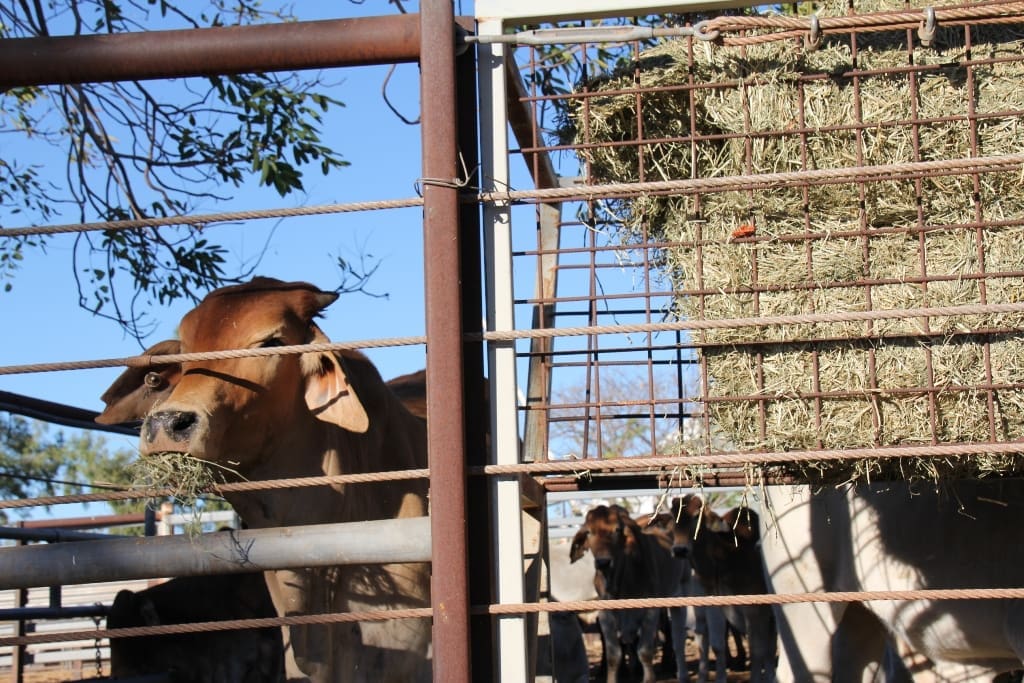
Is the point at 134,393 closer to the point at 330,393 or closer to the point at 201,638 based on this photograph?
the point at 330,393

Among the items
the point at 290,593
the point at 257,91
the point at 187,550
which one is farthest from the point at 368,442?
the point at 257,91

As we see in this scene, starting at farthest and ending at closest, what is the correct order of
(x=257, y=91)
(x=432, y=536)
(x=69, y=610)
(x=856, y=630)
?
1. (x=257, y=91)
2. (x=69, y=610)
3. (x=856, y=630)
4. (x=432, y=536)

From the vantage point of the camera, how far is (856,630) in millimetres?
6379

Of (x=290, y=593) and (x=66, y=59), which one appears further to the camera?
(x=290, y=593)

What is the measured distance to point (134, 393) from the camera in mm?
4734

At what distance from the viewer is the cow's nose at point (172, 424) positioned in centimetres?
371

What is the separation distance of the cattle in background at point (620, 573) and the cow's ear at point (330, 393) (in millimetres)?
7345

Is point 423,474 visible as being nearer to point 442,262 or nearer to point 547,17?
point 442,262

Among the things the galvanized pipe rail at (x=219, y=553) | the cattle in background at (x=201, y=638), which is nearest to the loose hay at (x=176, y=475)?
the galvanized pipe rail at (x=219, y=553)

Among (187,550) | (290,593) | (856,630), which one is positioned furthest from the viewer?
(856,630)

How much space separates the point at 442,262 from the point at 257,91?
5.80m

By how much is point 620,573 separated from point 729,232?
9.32 meters

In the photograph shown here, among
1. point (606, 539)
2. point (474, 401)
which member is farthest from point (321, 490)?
point (606, 539)

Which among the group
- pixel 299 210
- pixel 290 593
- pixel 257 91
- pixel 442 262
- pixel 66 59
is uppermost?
pixel 257 91
